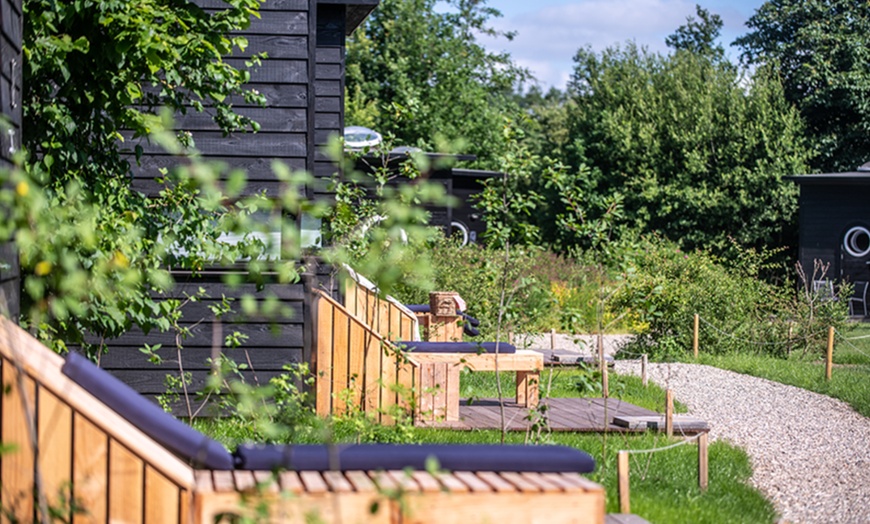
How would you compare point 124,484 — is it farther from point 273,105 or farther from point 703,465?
point 273,105

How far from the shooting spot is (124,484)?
3.92m

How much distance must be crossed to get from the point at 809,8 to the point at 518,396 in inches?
1397

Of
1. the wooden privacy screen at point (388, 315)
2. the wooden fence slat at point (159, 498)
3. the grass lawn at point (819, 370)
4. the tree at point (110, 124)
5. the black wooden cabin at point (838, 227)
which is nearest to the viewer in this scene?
the wooden fence slat at point (159, 498)

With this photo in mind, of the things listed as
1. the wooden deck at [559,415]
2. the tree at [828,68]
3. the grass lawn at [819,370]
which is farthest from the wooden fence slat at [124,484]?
the tree at [828,68]

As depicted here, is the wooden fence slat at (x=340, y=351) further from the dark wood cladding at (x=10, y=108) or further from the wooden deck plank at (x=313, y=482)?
the wooden deck plank at (x=313, y=482)

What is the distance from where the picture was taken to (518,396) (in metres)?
10.1

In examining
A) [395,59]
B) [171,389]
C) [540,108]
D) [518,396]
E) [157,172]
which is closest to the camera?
[171,389]

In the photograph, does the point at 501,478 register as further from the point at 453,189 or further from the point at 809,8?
the point at 809,8

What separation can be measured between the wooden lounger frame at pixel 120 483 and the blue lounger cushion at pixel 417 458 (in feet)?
0.55

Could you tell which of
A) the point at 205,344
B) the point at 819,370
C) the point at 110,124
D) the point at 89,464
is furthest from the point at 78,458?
the point at 819,370

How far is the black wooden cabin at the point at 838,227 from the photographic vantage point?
2805 centimetres

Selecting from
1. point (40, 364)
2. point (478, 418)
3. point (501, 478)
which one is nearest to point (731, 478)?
point (478, 418)

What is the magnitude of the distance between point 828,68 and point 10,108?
119 feet

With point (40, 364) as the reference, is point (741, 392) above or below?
below
